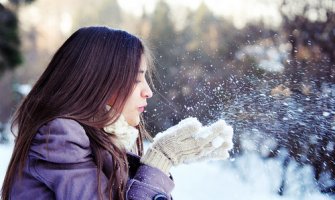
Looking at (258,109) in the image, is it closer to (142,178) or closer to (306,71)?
(306,71)

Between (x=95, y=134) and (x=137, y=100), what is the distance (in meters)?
0.16

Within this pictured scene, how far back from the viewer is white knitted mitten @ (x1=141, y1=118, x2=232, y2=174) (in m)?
1.43

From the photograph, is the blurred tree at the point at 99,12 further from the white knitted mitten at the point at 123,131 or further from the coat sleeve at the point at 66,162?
the coat sleeve at the point at 66,162

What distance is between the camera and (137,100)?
56.4 inches

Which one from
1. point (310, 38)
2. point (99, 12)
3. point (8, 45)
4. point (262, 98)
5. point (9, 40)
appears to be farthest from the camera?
point (99, 12)

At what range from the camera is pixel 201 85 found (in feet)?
14.1

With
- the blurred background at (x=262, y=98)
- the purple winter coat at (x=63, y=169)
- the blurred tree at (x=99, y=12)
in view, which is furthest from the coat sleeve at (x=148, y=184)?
the blurred tree at (x=99, y=12)

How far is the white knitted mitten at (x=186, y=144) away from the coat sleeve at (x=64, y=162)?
19 centimetres

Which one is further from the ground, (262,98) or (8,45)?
(262,98)

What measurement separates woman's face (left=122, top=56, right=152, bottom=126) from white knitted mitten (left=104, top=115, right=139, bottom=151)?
17mm

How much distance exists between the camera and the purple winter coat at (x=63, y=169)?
1237mm

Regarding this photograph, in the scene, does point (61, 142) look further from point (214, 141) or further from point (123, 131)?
point (214, 141)

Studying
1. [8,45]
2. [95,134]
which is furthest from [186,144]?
[8,45]

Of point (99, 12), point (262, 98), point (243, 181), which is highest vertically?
point (262, 98)
